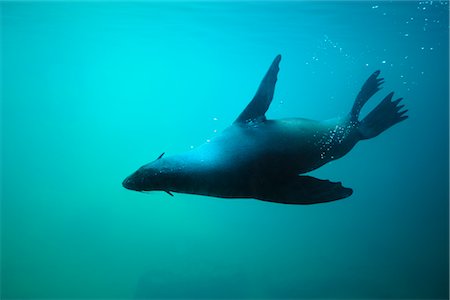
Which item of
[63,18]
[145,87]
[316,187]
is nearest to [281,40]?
[63,18]

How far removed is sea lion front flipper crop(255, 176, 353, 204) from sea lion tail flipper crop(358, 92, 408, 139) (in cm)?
175

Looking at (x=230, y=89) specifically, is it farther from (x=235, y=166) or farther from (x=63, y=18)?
(x=235, y=166)

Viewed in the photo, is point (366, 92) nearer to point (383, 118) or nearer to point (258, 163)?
point (383, 118)

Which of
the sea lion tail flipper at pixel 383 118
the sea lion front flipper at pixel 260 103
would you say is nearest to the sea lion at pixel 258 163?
the sea lion front flipper at pixel 260 103

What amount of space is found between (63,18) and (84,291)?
38.2ft

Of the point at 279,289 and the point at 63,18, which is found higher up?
the point at 63,18

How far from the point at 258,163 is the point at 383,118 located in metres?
2.15

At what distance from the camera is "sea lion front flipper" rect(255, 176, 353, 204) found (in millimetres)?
2715

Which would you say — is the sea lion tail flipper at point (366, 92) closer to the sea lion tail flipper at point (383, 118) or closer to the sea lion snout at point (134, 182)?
the sea lion tail flipper at point (383, 118)

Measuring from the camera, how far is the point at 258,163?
9.61 ft

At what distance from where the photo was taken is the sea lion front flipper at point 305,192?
8.91 ft

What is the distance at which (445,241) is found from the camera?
2059 cm

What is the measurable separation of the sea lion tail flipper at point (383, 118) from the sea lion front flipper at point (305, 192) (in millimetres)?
1749

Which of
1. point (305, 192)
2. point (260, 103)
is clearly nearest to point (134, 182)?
point (305, 192)
